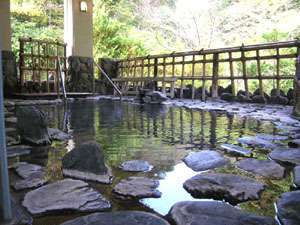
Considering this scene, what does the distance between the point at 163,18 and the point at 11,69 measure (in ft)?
33.6

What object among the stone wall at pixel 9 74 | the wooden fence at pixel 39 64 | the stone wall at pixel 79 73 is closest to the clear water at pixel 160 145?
the wooden fence at pixel 39 64

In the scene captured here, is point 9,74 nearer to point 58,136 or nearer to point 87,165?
point 58,136

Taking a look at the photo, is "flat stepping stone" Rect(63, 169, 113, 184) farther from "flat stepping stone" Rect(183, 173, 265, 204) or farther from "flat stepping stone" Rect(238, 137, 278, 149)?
"flat stepping stone" Rect(238, 137, 278, 149)

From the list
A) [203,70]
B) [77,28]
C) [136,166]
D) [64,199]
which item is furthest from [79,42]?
[64,199]

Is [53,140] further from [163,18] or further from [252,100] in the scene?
[163,18]

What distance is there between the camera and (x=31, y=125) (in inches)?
139

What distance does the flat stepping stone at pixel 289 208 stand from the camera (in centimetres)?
166

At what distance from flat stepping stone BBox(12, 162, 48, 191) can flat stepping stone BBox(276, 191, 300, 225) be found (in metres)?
1.50

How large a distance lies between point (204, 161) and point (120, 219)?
1.32m

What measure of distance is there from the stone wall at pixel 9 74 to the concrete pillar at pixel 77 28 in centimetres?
203

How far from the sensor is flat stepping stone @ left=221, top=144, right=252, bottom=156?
124 inches

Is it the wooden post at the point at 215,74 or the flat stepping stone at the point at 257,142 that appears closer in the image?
the flat stepping stone at the point at 257,142

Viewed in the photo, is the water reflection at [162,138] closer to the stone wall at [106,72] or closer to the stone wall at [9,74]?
the stone wall at [9,74]

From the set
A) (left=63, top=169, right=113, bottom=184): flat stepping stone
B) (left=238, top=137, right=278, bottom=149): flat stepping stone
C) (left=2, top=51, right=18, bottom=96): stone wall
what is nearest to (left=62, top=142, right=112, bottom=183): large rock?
(left=63, top=169, right=113, bottom=184): flat stepping stone
